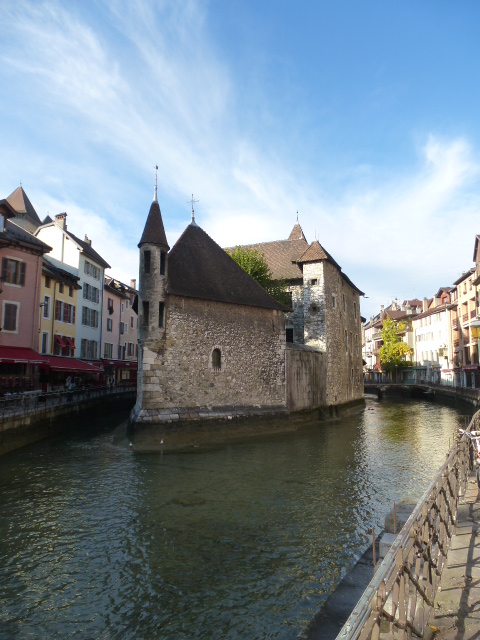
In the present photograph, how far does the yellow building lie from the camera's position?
87.7ft

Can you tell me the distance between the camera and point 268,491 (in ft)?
35.1

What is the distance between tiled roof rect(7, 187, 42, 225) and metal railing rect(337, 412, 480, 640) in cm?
3475

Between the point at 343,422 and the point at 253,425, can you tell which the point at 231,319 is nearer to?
the point at 253,425

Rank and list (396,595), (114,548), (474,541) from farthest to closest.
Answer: (114,548), (474,541), (396,595)

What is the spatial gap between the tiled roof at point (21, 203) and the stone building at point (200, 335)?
1793 centimetres

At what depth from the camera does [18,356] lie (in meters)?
19.6

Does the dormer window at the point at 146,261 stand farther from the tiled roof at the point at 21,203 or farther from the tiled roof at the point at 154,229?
the tiled roof at the point at 21,203

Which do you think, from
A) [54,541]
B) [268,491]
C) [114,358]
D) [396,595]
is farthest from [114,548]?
[114,358]

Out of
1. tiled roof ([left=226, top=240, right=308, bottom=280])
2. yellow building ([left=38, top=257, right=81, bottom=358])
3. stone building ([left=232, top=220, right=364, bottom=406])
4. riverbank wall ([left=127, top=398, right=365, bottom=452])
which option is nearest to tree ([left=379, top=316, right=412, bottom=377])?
stone building ([left=232, top=220, right=364, bottom=406])

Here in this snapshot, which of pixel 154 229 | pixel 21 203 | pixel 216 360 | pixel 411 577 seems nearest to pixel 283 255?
pixel 216 360

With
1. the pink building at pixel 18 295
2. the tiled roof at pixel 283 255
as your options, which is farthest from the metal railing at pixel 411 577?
the tiled roof at pixel 283 255

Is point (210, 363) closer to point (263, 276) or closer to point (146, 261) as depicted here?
point (146, 261)

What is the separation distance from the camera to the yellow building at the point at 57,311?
26.7 metres

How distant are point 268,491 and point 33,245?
1807 cm
